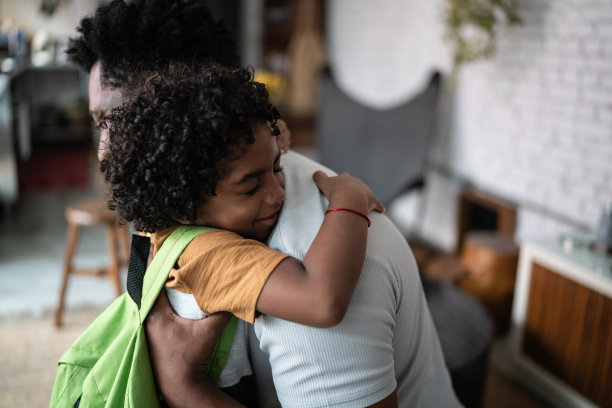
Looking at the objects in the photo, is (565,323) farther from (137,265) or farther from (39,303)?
(39,303)

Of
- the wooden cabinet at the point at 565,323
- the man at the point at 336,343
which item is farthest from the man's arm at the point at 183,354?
the wooden cabinet at the point at 565,323

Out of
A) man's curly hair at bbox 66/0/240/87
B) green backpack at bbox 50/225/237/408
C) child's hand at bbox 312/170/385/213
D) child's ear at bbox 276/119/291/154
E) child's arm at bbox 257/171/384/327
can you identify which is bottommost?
green backpack at bbox 50/225/237/408

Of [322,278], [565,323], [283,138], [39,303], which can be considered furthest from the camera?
[39,303]

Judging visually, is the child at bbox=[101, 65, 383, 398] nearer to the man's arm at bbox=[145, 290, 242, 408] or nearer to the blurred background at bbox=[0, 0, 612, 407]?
the man's arm at bbox=[145, 290, 242, 408]

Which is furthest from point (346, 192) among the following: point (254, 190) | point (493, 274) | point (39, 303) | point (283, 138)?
point (39, 303)

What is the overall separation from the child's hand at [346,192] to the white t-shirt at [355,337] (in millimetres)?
19

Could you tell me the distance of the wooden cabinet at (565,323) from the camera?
1.97 metres

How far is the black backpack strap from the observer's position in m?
0.90

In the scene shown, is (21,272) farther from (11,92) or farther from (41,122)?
(41,122)

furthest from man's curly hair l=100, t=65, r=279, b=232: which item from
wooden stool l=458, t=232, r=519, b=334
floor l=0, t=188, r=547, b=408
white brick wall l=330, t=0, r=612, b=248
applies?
white brick wall l=330, t=0, r=612, b=248

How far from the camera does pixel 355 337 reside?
772 mm

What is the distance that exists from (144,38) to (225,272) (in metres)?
0.69

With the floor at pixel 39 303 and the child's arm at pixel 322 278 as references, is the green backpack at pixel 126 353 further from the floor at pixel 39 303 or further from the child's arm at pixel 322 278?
the floor at pixel 39 303

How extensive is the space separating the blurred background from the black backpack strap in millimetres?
324
